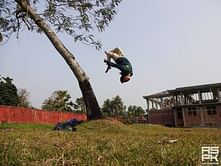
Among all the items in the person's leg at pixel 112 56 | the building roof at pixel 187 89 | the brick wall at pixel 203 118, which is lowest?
the brick wall at pixel 203 118

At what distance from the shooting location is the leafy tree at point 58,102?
45969mm

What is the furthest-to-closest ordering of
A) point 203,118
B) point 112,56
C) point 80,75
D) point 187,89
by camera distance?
point 187,89
point 203,118
point 80,75
point 112,56

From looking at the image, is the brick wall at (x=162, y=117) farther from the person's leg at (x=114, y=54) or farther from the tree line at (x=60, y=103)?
the person's leg at (x=114, y=54)

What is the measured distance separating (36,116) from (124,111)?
Result: 27142 mm

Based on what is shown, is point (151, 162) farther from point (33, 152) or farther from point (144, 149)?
point (33, 152)

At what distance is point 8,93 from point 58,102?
9.18 metres

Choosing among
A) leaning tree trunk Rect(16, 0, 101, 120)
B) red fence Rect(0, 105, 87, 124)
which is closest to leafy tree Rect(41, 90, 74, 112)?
red fence Rect(0, 105, 87, 124)

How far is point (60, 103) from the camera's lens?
46.0 metres

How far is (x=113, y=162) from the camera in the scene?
2523 mm

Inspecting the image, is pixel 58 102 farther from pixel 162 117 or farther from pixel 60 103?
pixel 162 117

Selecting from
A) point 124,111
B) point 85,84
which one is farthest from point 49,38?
point 124,111

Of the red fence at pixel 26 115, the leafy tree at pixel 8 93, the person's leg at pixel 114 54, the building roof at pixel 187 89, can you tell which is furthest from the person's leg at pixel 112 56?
the leafy tree at pixel 8 93

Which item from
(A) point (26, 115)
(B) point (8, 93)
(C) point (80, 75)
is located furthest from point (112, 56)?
(B) point (8, 93)

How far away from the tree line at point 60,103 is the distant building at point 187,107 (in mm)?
6429
